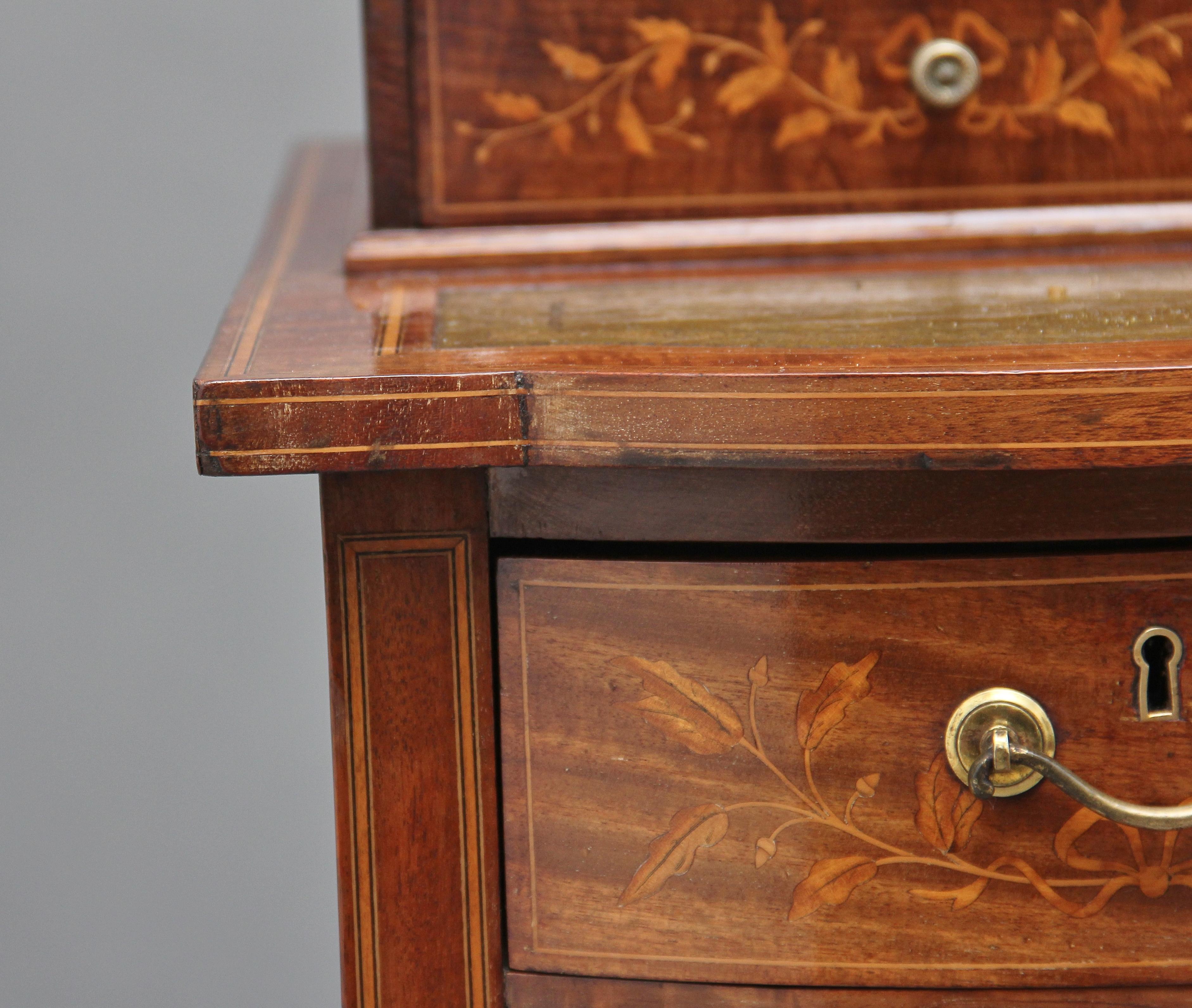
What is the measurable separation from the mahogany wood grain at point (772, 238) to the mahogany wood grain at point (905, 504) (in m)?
0.20

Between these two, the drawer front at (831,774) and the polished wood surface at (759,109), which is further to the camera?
the polished wood surface at (759,109)

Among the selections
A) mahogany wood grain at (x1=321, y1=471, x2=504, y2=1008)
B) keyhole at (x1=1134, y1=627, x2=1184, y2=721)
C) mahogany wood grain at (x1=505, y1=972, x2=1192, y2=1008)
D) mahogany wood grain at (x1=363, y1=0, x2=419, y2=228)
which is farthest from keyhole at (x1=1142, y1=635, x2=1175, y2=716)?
mahogany wood grain at (x1=363, y1=0, x2=419, y2=228)

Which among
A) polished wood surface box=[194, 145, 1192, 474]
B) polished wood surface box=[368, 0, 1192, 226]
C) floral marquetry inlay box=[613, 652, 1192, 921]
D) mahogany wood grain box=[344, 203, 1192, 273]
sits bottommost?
floral marquetry inlay box=[613, 652, 1192, 921]

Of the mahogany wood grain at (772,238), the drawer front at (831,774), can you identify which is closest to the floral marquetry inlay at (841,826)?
the drawer front at (831,774)

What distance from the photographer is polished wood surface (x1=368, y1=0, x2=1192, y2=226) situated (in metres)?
0.68

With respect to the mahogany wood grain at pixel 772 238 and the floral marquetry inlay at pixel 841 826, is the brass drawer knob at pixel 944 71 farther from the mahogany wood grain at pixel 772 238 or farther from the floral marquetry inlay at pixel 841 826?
the floral marquetry inlay at pixel 841 826

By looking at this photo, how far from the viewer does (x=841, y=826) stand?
1.69 ft

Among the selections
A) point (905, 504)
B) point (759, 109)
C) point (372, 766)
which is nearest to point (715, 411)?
point (905, 504)

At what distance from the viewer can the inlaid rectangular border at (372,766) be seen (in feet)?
1.70

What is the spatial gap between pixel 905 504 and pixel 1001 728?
0.08 metres

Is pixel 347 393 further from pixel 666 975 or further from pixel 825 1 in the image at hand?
pixel 825 1

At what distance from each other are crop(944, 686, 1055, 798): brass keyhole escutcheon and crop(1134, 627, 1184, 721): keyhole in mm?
34

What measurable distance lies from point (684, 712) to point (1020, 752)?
0.11 metres

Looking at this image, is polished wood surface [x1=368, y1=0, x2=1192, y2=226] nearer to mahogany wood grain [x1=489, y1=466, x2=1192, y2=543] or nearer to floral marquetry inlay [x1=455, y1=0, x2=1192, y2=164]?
floral marquetry inlay [x1=455, y1=0, x2=1192, y2=164]
